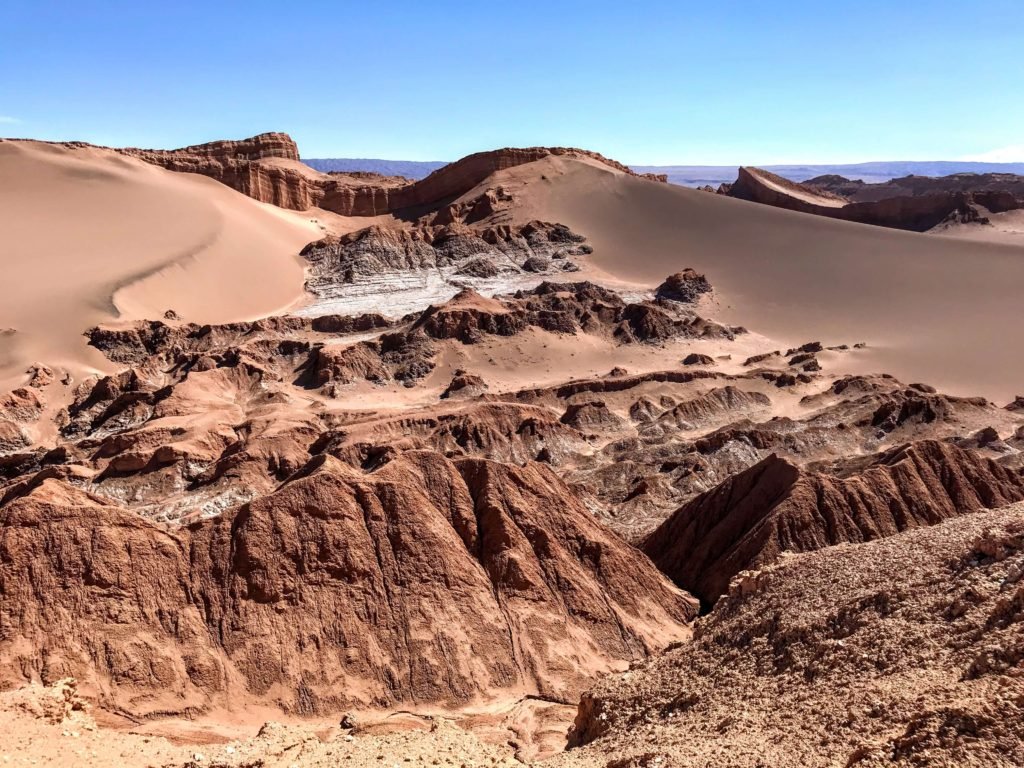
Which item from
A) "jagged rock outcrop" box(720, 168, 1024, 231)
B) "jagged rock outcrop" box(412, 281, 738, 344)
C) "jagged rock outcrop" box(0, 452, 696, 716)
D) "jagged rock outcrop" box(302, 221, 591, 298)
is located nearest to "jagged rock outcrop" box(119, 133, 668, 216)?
"jagged rock outcrop" box(302, 221, 591, 298)

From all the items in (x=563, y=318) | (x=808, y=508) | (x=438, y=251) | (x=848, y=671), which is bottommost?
(x=808, y=508)

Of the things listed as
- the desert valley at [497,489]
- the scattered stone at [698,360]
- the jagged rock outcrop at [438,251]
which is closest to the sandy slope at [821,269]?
the desert valley at [497,489]

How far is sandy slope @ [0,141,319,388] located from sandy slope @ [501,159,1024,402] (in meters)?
30.8

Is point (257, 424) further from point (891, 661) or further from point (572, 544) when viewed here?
point (891, 661)

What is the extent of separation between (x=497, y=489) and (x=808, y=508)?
33.8 feet

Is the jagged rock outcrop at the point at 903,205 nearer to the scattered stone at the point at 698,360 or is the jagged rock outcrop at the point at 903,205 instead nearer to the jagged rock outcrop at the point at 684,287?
the jagged rock outcrop at the point at 684,287

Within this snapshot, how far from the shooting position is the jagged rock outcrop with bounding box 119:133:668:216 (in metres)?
98.8

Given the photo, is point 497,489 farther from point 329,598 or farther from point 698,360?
point 698,360

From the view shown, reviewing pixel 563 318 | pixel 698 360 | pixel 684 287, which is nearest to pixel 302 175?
pixel 684 287

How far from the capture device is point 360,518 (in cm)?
2388

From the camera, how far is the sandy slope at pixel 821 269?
64750 mm

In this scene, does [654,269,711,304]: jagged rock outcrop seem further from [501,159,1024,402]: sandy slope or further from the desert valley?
[501,159,1024,402]: sandy slope

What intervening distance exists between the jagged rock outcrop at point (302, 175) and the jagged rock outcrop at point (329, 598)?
79908mm

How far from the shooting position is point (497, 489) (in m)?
26.1
